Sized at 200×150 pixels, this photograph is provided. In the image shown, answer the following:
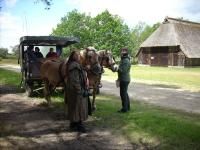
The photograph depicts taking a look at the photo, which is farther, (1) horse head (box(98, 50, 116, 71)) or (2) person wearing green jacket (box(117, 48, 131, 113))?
(1) horse head (box(98, 50, 116, 71))

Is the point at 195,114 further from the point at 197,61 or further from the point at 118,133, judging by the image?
the point at 197,61

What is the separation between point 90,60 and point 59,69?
161cm

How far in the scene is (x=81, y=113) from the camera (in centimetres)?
890

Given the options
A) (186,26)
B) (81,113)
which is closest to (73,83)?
A: (81,113)

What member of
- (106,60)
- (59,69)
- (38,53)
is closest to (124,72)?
(106,60)

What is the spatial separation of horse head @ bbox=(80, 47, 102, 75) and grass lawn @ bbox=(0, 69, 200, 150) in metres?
1.51

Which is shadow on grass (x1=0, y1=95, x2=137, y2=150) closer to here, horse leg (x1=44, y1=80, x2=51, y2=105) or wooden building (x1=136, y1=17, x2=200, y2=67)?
horse leg (x1=44, y1=80, x2=51, y2=105)

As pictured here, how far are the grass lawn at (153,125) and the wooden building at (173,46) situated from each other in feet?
121

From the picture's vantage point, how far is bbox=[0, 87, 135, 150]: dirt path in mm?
7867

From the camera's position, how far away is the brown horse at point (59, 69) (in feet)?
37.1

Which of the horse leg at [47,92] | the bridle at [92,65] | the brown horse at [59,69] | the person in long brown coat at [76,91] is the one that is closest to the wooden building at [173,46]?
the horse leg at [47,92]

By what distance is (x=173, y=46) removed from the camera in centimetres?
4953

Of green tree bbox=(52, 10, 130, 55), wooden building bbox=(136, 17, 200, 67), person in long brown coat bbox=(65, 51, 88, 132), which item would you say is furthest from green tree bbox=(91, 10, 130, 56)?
person in long brown coat bbox=(65, 51, 88, 132)

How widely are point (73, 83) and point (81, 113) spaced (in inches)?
33.5
